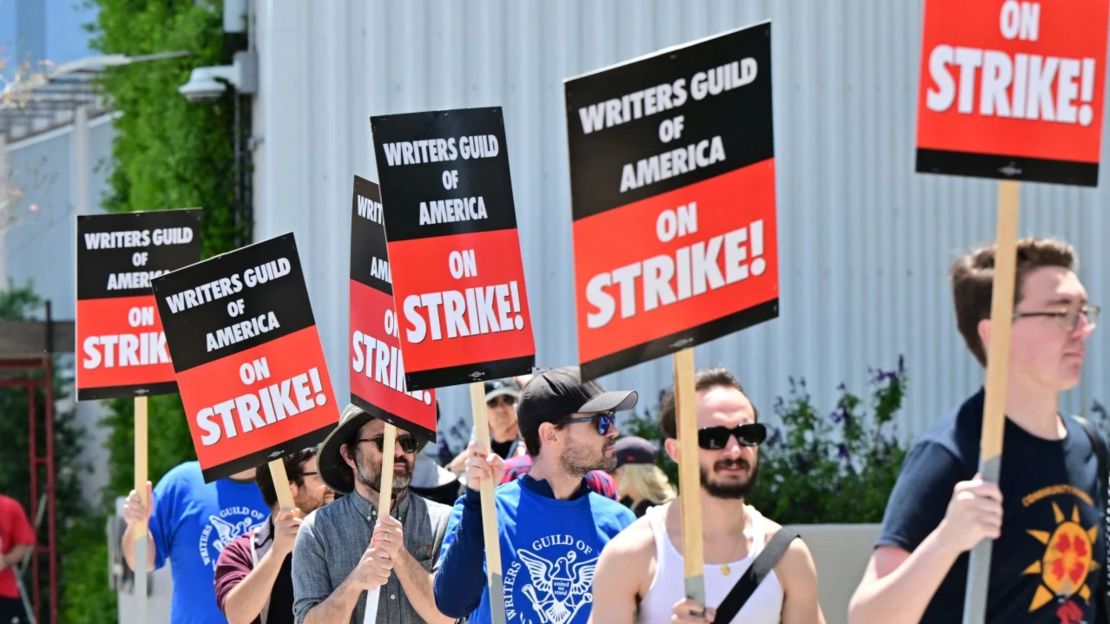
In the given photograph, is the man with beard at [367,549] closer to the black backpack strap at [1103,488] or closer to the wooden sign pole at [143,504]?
the wooden sign pole at [143,504]

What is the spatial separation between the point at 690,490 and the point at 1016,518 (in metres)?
0.72

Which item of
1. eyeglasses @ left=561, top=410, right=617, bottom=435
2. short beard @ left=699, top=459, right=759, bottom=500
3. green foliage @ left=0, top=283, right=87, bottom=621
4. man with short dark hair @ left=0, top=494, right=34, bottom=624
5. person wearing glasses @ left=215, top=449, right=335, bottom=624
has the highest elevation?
short beard @ left=699, top=459, right=759, bottom=500

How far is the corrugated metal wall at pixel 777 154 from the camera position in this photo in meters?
13.2

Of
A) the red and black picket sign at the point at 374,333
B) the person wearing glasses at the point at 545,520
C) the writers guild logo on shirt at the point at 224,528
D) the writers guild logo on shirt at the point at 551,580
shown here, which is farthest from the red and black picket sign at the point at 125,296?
the writers guild logo on shirt at the point at 551,580

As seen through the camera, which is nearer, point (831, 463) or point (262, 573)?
point (262, 573)

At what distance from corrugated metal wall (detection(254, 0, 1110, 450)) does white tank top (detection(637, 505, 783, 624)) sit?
8.46 meters

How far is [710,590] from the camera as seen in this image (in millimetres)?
4566

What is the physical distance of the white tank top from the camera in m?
4.56

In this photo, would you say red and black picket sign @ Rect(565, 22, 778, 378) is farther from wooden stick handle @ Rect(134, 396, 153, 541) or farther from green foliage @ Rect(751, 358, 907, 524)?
green foliage @ Rect(751, 358, 907, 524)

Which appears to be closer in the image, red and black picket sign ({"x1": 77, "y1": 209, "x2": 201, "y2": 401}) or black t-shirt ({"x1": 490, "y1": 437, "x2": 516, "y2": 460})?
red and black picket sign ({"x1": 77, "y1": 209, "x2": 201, "y2": 401})

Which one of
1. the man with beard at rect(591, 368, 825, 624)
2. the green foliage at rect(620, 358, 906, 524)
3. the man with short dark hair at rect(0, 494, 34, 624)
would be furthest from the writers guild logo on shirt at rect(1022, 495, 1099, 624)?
the man with short dark hair at rect(0, 494, 34, 624)

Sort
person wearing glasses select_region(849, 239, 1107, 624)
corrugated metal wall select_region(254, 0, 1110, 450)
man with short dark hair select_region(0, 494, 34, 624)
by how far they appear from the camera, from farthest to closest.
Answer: corrugated metal wall select_region(254, 0, 1110, 450) → man with short dark hair select_region(0, 494, 34, 624) → person wearing glasses select_region(849, 239, 1107, 624)

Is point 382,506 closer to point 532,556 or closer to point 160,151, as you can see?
point 532,556

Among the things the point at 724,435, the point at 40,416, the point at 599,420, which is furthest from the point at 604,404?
the point at 40,416
